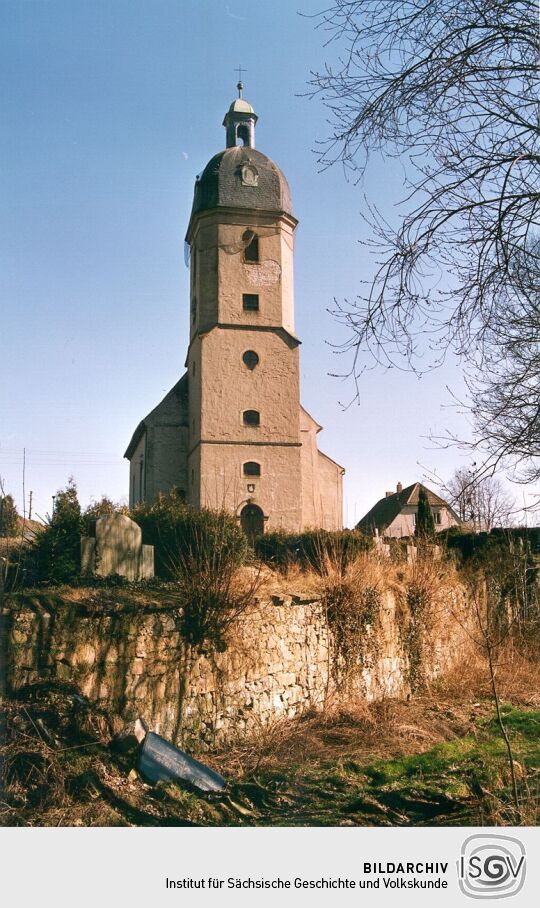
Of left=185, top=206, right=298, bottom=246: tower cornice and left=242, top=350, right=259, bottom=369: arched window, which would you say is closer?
left=242, top=350, right=259, bottom=369: arched window

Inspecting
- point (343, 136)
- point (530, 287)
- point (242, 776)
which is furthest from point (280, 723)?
point (343, 136)

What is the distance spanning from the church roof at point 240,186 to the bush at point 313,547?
1810 centimetres

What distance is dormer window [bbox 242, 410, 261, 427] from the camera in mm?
28375

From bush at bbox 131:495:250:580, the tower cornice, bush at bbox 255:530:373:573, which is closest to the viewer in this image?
bush at bbox 131:495:250:580

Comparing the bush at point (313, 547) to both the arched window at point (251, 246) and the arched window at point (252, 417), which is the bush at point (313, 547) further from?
the arched window at point (251, 246)

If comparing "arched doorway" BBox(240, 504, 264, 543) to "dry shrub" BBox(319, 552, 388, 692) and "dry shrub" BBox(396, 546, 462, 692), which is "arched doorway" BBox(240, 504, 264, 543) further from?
"dry shrub" BBox(319, 552, 388, 692)

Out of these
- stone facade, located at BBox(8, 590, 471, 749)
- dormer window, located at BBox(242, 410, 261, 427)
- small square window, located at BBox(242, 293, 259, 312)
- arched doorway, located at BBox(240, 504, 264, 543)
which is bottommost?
stone facade, located at BBox(8, 590, 471, 749)

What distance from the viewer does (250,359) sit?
2919 cm

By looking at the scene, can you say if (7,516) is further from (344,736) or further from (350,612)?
(350,612)

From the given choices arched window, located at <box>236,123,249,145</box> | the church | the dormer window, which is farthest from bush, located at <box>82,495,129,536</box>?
arched window, located at <box>236,123,249,145</box>

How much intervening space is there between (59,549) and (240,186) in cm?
2426
